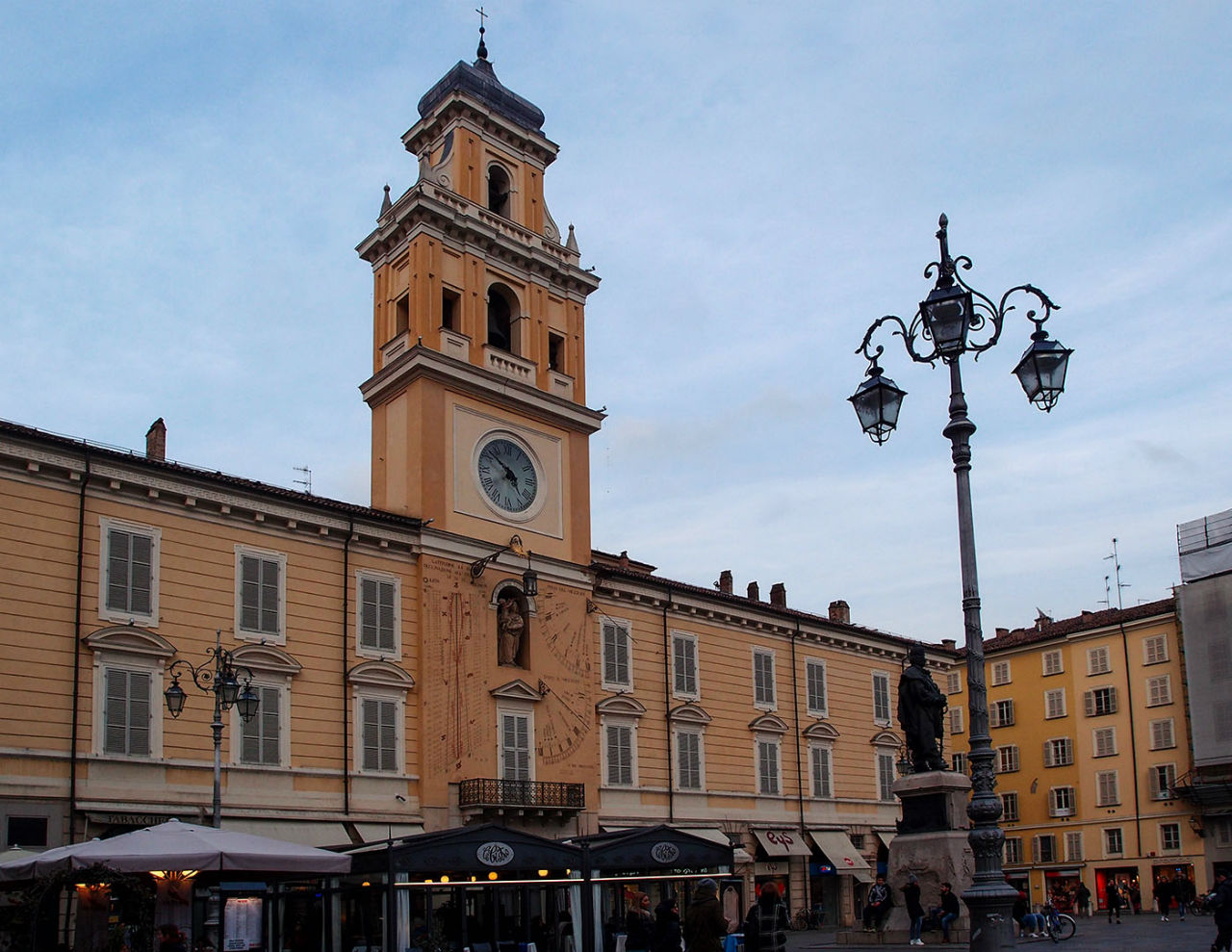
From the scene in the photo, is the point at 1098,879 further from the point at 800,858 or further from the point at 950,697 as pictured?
the point at 800,858

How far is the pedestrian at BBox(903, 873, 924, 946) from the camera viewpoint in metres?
18.6

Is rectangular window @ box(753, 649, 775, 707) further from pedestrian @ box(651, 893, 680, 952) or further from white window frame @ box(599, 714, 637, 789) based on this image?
pedestrian @ box(651, 893, 680, 952)

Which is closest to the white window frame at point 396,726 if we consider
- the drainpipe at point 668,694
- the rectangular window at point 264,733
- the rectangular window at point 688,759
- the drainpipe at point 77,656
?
the rectangular window at point 264,733

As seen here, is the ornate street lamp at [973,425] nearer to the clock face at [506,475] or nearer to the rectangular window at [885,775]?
the clock face at [506,475]

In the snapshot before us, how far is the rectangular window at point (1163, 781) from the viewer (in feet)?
177

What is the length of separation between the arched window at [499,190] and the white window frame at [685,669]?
14.0 m

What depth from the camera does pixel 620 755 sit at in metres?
37.5

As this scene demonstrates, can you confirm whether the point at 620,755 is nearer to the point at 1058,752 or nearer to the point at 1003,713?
the point at 1058,752

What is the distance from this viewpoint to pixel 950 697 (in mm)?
65875

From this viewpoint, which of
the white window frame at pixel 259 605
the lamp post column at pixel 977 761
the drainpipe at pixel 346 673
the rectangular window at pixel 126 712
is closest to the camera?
the lamp post column at pixel 977 761

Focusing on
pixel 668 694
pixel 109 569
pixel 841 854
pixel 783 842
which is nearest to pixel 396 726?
pixel 109 569

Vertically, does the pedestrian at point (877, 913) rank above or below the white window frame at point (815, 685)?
below

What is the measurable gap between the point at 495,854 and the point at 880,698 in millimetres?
24853

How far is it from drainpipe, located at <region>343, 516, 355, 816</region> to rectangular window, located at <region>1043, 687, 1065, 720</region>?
3868 cm
